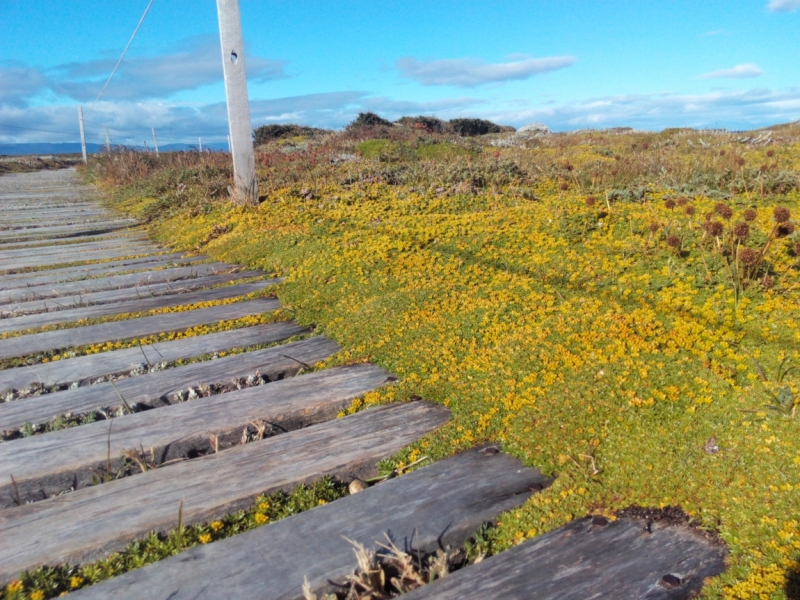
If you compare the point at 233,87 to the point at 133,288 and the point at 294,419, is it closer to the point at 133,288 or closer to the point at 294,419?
the point at 133,288

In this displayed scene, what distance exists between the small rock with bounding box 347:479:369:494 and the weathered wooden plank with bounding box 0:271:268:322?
2.92 m

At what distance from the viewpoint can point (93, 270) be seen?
228 inches

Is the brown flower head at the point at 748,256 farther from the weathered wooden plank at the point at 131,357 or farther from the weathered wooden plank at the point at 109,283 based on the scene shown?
the weathered wooden plank at the point at 109,283

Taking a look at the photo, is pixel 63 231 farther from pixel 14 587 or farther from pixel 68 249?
pixel 14 587

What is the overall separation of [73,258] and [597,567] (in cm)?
683

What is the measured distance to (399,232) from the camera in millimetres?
5465

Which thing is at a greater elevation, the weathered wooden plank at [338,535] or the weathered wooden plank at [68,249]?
the weathered wooden plank at [68,249]

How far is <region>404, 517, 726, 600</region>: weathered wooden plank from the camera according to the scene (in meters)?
1.53

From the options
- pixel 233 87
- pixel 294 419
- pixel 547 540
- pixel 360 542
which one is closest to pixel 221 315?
pixel 294 419

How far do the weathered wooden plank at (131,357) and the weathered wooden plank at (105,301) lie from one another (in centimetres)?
99

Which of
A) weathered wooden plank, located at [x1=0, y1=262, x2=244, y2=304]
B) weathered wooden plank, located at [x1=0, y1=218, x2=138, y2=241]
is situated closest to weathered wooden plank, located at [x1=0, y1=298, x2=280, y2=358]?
weathered wooden plank, located at [x1=0, y1=262, x2=244, y2=304]

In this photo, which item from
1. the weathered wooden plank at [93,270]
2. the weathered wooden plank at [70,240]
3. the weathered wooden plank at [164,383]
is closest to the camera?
the weathered wooden plank at [164,383]

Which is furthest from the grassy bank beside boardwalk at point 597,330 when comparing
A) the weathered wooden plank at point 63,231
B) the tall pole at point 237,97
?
the weathered wooden plank at point 63,231

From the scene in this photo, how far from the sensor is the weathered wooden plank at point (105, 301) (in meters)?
4.19
